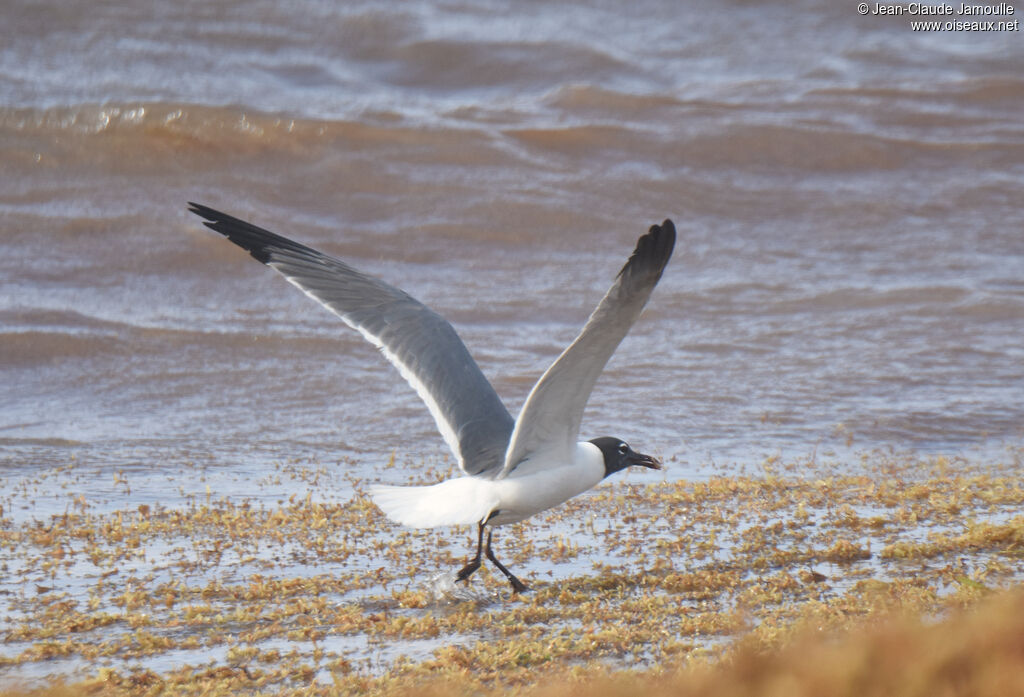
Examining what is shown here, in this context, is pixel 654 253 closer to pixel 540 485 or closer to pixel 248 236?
pixel 540 485

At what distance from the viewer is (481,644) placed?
3.82m

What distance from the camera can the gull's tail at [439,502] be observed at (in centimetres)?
440

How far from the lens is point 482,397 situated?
16.0 feet

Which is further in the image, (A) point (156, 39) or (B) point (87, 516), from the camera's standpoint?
(A) point (156, 39)

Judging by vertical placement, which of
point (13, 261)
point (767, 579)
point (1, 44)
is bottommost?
point (767, 579)

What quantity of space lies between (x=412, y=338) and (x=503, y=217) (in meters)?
7.73

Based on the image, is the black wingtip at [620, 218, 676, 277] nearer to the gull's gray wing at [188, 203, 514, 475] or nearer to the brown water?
the gull's gray wing at [188, 203, 514, 475]

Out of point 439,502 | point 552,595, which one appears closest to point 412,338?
point 439,502

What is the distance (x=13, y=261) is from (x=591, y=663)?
903 cm

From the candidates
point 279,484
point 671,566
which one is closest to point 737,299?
point 279,484

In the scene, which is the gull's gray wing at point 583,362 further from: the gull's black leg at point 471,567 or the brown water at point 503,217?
the brown water at point 503,217

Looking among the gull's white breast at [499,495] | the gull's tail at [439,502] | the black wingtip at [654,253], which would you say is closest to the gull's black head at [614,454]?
the gull's white breast at [499,495]

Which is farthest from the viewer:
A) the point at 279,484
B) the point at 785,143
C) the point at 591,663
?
the point at 785,143

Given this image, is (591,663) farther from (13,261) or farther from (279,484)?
(13,261)
